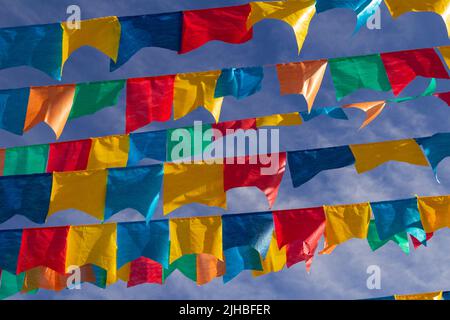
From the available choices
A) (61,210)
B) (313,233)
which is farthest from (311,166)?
(61,210)

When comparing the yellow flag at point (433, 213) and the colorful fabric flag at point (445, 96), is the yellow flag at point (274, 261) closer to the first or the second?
the yellow flag at point (433, 213)

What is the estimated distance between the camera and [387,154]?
7.41 meters

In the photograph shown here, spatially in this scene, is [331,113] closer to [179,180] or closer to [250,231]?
[250,231]

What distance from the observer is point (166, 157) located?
322 inches

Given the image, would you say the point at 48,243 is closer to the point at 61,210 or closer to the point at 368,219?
the point at 61,210

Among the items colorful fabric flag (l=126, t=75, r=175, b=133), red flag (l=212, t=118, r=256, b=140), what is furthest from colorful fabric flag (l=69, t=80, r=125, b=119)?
red flag (l=212, t=118, r=256, b=140)

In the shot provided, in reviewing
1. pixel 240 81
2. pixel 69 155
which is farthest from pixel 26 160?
pixel 240 81

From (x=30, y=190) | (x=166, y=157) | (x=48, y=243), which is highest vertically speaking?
(x=166, y=157)

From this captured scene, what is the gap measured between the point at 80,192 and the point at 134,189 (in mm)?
756

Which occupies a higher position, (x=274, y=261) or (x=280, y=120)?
(x=280, y=120)

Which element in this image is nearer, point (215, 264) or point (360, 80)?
point (360, 80)

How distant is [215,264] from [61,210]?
115 inches

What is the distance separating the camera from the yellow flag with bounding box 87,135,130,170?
26.4ft
